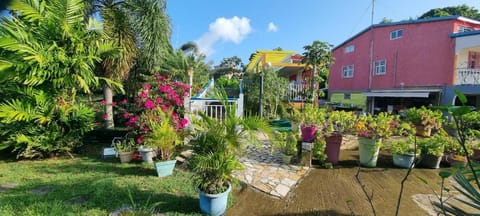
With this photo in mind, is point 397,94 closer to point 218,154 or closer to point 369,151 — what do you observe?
point 369,151

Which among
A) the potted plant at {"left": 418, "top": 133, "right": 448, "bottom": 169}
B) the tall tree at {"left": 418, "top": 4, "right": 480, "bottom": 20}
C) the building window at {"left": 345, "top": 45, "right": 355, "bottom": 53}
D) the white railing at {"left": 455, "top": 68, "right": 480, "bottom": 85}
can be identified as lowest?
the potted plant at {"left": 418, "top": 133, "right": 448, "bottom": 169}

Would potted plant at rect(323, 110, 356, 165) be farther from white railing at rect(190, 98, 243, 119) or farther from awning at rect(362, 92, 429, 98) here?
awning at rect(362, 92, 429, 98)

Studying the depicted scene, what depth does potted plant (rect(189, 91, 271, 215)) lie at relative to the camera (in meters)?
2.90

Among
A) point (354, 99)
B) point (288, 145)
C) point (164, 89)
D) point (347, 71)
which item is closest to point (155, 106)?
point (164, 89)

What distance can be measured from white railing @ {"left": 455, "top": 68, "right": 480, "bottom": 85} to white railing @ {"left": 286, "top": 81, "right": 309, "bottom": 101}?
755 centimetres

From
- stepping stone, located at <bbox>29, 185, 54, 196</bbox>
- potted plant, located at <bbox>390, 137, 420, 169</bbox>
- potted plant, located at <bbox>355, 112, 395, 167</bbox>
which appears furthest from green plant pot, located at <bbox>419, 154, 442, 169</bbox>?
stepping stone, located at <bbox>29, 185, 54, 196</bbox>

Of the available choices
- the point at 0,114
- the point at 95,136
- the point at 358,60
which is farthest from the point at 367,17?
the point at 0,114

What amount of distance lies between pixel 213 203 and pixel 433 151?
443cm

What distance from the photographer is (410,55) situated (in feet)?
42.9

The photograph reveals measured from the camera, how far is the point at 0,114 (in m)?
4.58

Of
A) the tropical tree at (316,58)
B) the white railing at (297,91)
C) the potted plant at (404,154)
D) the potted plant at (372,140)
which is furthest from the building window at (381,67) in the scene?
the potted plant at (404,154)

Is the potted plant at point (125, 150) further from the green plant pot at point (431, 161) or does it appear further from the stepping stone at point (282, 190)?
the green plant pot at point (431, 161)

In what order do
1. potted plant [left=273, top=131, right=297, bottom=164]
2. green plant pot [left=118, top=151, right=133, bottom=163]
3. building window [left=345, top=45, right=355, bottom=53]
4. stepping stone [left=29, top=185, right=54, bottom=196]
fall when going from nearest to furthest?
stepping stone [left=29, top=185, right=54, bottom=196] → potted plant [left=273, top=131, right=297, bottom=164] → green plant pot [left=118, top=151, right=133, bottom=163] → building window [left=345, top=45, right=355, bottom=53]

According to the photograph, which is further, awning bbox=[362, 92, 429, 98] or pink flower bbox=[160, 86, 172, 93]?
awning bbox=[362, 92, 429, 98]
